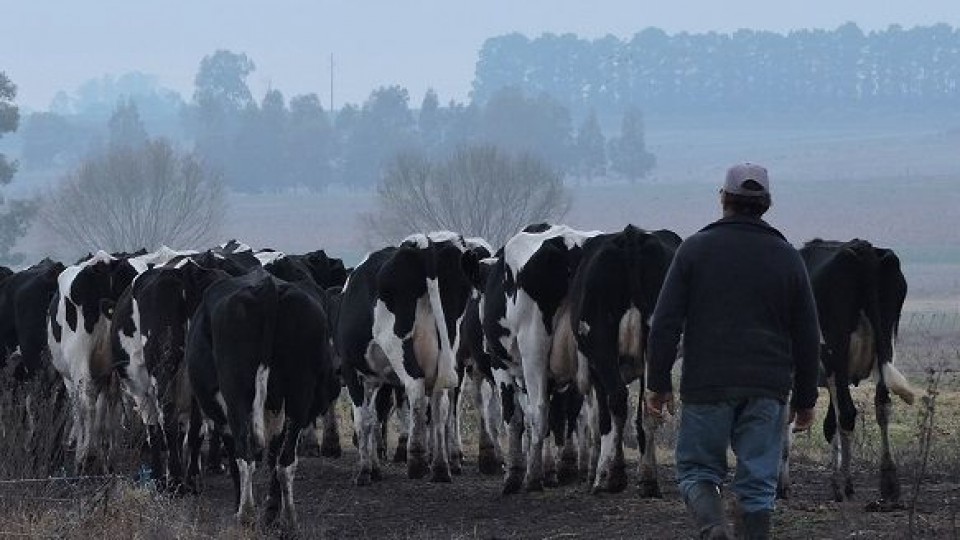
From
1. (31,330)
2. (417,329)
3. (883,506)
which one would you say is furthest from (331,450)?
(883,506)

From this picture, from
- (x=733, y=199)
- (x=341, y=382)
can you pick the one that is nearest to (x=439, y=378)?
(x=341, y=382)

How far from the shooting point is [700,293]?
11266 millimetres

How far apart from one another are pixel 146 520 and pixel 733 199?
16.6 ft

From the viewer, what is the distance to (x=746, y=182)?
1143cm

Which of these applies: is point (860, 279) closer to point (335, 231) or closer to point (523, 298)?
point (523, 298)

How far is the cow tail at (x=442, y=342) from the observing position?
20031 millimetres

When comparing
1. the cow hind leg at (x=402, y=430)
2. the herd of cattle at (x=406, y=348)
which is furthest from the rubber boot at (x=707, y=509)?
the cow hind leg at (x=402, y=430)

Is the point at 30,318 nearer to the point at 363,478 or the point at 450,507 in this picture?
the point at 363,478

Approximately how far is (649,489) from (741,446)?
19.6 feet

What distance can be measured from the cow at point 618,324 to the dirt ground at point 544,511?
0.35m

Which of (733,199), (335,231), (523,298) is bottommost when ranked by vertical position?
(335,231)

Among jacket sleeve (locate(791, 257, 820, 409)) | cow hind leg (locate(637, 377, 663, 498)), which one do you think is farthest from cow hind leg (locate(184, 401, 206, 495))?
jacket sleeve (locate(791, 257, 820, 409))

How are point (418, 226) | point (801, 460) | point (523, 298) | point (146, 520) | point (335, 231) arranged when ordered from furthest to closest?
1. point (335, 231)
2. point (418, 226)
3. point (801, 460)
4. point (523, 298)
5. point (146, 520)

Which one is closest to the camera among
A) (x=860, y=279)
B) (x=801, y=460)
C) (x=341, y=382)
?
(x=860, y=279)
